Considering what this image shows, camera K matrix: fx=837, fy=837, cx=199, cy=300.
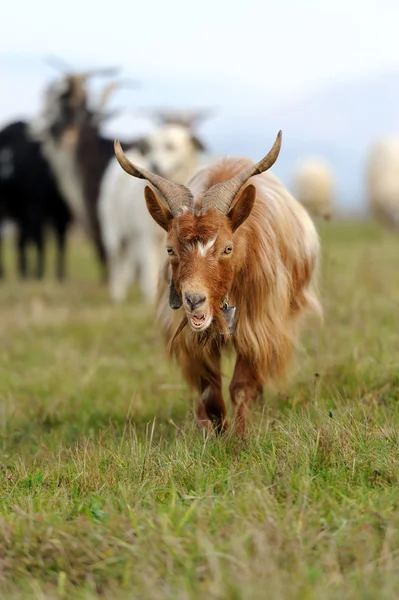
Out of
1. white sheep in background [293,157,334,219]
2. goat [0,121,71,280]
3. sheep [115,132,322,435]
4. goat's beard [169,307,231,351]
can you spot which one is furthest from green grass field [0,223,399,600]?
white sheep in background [293,157,334,219]

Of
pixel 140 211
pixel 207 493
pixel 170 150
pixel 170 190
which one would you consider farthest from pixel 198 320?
pixel 170 150

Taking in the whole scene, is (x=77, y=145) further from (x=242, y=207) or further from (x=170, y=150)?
(x=242, y=207)

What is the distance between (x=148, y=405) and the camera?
543 centimetres

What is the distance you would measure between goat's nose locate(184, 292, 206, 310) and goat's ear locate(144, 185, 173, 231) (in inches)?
20.6

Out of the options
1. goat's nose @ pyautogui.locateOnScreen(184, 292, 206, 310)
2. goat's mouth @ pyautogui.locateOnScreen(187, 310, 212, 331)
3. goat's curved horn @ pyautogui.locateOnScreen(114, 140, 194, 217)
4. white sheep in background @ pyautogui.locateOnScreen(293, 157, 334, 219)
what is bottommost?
white sheep in background @ pyautogui.locateOnScreen(293, 157, 334, 219)

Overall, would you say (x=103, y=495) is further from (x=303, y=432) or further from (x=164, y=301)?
(x=164, y=301)

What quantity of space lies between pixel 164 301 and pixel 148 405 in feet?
3.25

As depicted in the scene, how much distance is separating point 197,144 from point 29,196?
14.6 ft

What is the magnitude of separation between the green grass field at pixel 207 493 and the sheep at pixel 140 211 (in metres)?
3.97

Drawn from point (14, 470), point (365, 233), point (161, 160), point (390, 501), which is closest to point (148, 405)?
point (14, 470)

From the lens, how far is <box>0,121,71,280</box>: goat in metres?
13.6

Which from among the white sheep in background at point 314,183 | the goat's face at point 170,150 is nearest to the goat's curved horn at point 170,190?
the goat's face at point 170,150

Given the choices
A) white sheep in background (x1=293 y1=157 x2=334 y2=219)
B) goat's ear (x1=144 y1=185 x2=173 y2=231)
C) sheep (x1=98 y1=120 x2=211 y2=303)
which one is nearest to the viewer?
goat's ear (x1=144 y1=185 x2=173 y2=231)

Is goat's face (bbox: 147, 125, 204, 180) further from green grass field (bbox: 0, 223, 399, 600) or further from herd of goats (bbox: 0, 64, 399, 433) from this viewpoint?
herd of goats (bbox: 0, 64, 399, 433)
